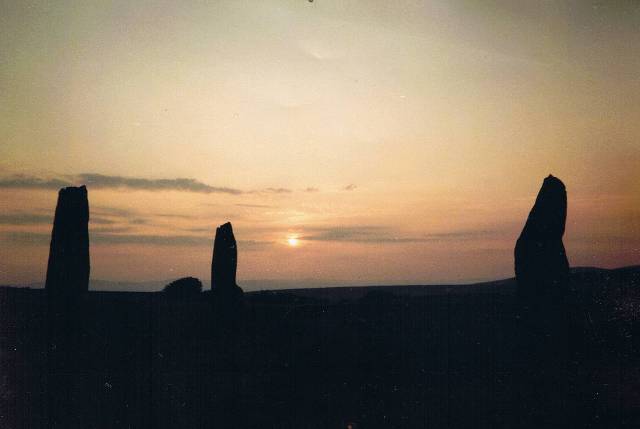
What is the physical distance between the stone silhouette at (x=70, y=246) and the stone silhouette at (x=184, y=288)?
14.2m

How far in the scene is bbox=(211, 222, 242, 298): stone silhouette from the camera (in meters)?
22.7

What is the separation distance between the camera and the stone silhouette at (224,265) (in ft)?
74.6

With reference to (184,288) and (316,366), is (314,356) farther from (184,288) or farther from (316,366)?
(184,288)

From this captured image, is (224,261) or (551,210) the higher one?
(551,210)

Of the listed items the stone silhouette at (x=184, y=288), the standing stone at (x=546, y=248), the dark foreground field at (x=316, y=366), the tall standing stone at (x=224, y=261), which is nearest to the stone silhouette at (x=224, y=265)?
the tall standing stone at (x=224, y=261)

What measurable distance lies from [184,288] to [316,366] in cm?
1724

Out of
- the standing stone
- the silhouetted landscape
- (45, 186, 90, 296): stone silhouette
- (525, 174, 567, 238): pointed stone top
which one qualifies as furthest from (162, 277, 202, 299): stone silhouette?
(525, 174, 567, 238): pointed stone top

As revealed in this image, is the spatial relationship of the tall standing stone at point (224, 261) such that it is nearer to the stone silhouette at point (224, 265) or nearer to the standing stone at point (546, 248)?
the stone silhouette at point (224, 265)

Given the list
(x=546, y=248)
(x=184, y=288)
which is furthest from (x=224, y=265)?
(x=546, y=248)

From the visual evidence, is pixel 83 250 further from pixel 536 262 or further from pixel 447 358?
pixel 536 262

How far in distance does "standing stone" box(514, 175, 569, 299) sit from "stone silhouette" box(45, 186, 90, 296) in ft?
53.7

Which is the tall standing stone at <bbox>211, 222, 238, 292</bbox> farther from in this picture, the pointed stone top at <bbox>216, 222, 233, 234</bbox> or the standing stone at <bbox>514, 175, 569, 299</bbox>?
the standing stone at <bbox>514, 175, 569, 299</bbox>

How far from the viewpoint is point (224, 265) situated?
2281 cm

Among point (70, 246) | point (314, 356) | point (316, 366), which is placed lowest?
point (316, 366)
